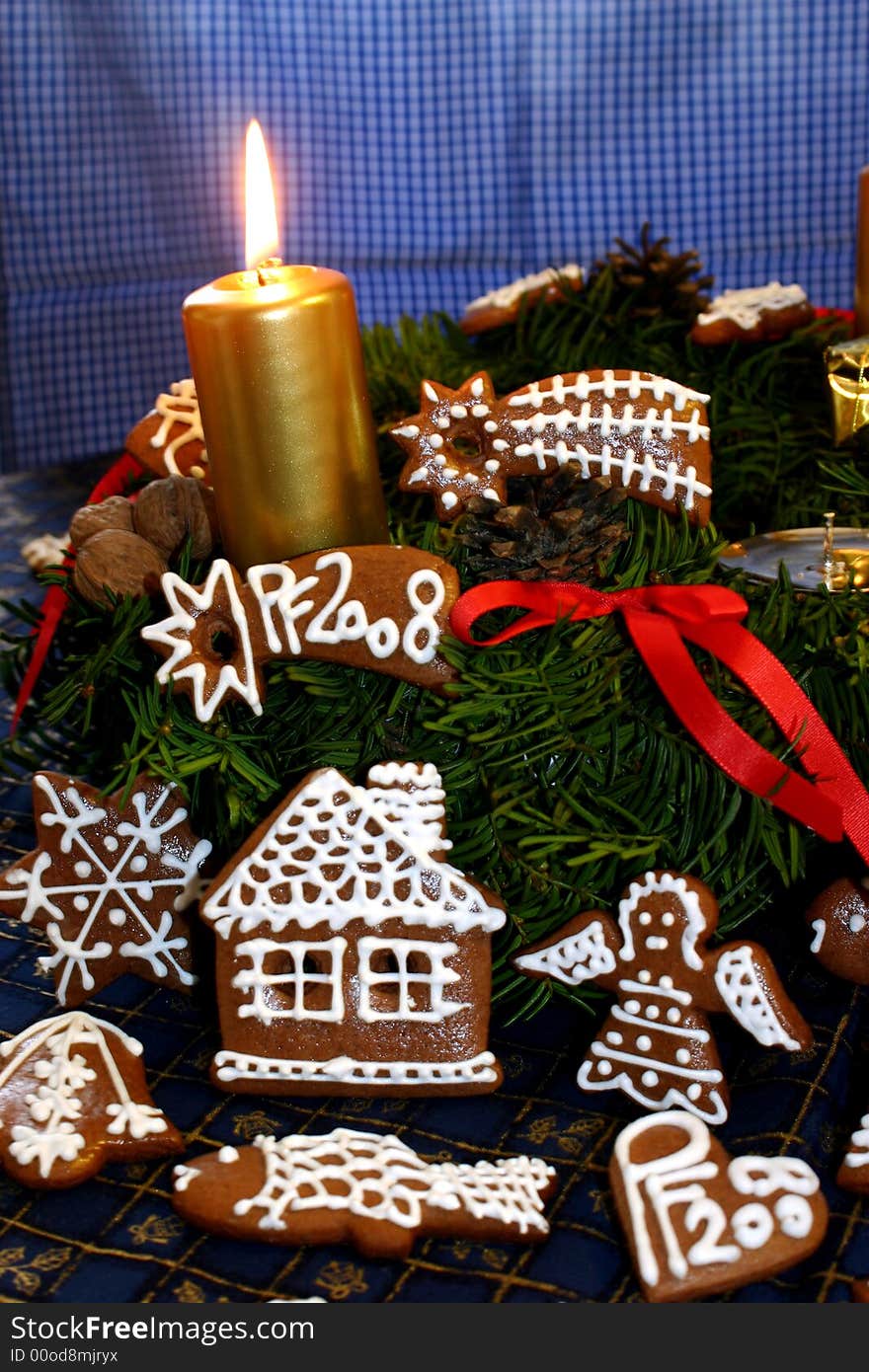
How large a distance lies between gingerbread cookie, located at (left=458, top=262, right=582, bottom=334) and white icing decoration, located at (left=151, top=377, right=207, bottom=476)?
0.26 meters

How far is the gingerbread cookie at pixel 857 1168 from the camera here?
54cm

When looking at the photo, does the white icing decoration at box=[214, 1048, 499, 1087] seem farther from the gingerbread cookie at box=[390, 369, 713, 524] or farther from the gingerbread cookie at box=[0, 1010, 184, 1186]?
the gingerbread cookie at box=[390, 369, 713, 524]

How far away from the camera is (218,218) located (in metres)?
1.95

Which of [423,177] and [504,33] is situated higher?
[504,33]

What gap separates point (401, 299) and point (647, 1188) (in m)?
1.59

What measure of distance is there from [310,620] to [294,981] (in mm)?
142

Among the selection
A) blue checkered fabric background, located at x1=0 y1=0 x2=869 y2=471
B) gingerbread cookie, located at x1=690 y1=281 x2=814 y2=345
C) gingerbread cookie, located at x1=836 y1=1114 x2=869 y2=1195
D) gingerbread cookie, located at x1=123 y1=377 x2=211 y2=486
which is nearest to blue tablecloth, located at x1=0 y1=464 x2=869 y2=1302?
gingerbread cookie, located at x1=836 y1=1114 x2=869 y2=1195

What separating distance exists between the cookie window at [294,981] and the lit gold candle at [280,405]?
16cm

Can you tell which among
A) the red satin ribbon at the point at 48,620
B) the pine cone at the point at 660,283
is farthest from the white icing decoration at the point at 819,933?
the pine cone at the point at 660,283

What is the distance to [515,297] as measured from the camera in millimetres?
970

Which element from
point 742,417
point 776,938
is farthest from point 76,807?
point 742,417

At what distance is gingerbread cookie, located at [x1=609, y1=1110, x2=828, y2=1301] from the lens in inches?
19.7

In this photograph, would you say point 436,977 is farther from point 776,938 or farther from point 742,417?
point 742,417

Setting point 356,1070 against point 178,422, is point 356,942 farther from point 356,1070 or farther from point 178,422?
point 178,422
